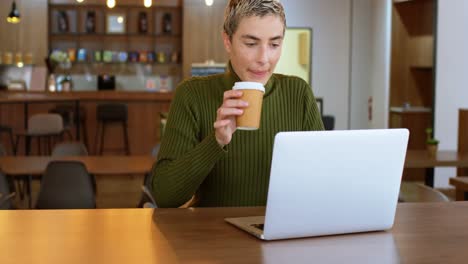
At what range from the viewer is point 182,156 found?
2197 mm

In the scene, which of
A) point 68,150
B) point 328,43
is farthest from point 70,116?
point 328,43

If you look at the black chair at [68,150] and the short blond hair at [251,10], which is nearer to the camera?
the short blond hair at [251,10]

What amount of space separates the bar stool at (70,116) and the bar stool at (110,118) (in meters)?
0.22

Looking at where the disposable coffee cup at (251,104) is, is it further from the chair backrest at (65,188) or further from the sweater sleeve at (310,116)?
the chair backrest at (65,188)

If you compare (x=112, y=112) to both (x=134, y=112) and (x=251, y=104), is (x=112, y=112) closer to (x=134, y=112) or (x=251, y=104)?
(x=134, y=112)

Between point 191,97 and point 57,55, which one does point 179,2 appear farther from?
point 191,97

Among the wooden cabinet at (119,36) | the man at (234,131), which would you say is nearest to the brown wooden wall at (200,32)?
the wooden cabinet at (119,36)

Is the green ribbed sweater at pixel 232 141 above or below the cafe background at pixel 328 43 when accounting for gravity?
below

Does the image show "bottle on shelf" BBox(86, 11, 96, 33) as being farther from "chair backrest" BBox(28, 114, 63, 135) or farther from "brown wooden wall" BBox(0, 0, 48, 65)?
"chair backrest" BBox(28, 114, 63, 135)

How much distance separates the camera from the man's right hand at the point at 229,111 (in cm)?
182

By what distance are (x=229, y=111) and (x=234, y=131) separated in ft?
0.81

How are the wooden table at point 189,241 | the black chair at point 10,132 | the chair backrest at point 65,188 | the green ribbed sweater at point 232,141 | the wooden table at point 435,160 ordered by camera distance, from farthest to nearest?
the black chair at point 10,132, the wooden table at point 435,160, the chair backrest at point 65,188, the green ribbed sweater at point 232,141, the wooden table at point 189,241

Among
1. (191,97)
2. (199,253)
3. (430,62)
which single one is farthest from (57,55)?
(199,253)

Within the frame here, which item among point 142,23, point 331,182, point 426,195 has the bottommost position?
point 426,195
